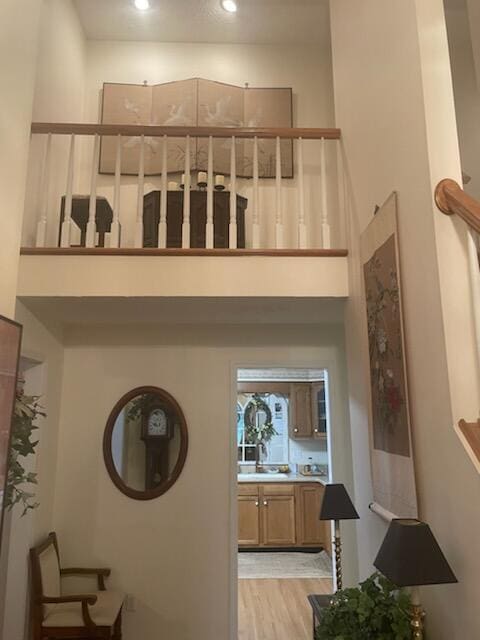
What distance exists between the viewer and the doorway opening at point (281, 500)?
439cm

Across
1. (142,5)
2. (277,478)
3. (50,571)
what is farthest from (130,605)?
(142,5)

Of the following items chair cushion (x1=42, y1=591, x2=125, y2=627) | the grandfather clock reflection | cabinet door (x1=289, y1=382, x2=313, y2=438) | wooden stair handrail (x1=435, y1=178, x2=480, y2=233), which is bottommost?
chair cushion (x1=42, y1=591, x2=125, y2=627)

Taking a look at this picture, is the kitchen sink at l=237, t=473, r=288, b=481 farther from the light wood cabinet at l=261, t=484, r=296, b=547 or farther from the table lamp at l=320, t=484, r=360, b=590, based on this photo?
the table lamp at l=320, t=484, r=360, b=590

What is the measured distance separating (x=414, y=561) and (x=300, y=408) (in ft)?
20.1

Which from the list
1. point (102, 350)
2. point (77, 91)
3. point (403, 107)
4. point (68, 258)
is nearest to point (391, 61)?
point (403, 107)

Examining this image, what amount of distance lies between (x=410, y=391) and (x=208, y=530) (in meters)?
2.47

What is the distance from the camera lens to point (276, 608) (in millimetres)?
4484

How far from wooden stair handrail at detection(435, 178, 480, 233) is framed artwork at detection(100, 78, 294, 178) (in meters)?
3.07

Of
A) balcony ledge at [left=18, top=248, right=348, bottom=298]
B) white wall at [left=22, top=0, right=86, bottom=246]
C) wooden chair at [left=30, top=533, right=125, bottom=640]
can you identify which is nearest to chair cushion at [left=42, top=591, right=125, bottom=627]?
wooden chair at [left=30, top=533, right=125, bottom=640]

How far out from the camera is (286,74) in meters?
4.89

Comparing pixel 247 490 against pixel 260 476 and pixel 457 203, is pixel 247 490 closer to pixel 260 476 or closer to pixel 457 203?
pixel 260 476

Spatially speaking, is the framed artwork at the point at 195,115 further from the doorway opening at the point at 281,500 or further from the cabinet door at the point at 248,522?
the cabinet door at the point at 248,522

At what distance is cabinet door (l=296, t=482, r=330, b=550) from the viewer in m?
6.34

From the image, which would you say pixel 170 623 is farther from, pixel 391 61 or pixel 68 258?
pixel 391 61
